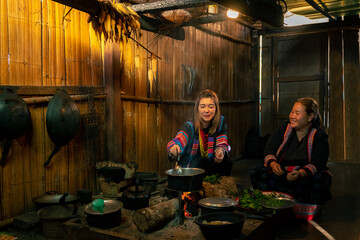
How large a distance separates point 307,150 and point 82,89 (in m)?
3.39

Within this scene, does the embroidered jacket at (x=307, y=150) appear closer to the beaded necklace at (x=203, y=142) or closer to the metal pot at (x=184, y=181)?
the beaded necklace at (x=203, y=142)

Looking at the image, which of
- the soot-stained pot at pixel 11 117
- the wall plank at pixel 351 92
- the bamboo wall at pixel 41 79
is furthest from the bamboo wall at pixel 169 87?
the wall plank at pixel 351 92

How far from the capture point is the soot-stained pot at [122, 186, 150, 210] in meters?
4.26

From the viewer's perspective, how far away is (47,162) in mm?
4566

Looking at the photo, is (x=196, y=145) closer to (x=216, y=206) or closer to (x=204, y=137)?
(x=204, y=137)

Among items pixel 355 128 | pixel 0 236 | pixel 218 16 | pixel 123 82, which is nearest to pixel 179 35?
pixel 218 16

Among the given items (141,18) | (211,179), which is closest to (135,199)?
(211,179)

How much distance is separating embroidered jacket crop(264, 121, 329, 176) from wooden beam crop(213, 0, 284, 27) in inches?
63.3

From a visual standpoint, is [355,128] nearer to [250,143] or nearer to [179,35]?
[250,143]

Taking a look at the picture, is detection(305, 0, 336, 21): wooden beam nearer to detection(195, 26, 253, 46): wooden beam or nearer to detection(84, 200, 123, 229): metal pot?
detection(195, 26, 253, 46): wooden beam

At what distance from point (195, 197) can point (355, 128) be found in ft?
24.3

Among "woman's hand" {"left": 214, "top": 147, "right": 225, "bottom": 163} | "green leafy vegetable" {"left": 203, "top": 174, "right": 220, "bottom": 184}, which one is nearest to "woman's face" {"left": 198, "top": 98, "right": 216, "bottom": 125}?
"woman's hand" {"left": 214, "top": 147, "right": 225, "bottom": 163}

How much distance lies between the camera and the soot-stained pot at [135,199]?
426 cm

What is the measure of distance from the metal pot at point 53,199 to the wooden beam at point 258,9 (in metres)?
3.00
